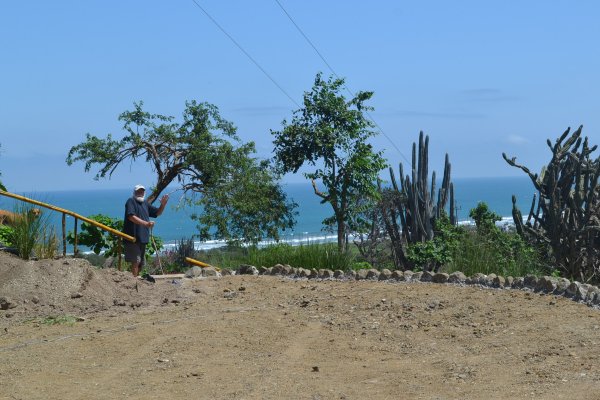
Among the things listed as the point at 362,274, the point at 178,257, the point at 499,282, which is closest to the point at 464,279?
the point at 499,282

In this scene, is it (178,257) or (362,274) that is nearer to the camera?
(362,274)

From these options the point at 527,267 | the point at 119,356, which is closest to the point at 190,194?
the point at 527,267

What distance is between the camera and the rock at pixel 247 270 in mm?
14234

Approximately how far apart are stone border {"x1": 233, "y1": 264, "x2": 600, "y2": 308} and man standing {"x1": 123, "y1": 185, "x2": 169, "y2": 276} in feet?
5.44

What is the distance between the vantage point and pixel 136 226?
43.8 feet

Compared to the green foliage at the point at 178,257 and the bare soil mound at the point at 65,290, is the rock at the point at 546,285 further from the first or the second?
Result: the green foliage at the point at 178,257

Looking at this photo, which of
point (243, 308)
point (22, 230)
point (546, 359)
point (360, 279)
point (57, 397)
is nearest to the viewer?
point (57, 397)

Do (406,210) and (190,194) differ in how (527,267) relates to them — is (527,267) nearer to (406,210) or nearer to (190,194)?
(406,210)

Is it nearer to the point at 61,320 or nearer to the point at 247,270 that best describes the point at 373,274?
the point at 247,270

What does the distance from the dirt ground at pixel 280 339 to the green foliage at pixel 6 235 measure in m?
1.42

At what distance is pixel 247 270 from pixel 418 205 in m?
3.81

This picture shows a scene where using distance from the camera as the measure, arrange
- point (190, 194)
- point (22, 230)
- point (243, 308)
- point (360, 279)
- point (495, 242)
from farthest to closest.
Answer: point (190, 194)
point (495, 242)
point (360, 279)
point (22, 230)
point (243, 308)

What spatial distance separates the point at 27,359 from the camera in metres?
9.21

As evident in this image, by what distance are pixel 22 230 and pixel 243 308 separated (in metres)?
3.16
